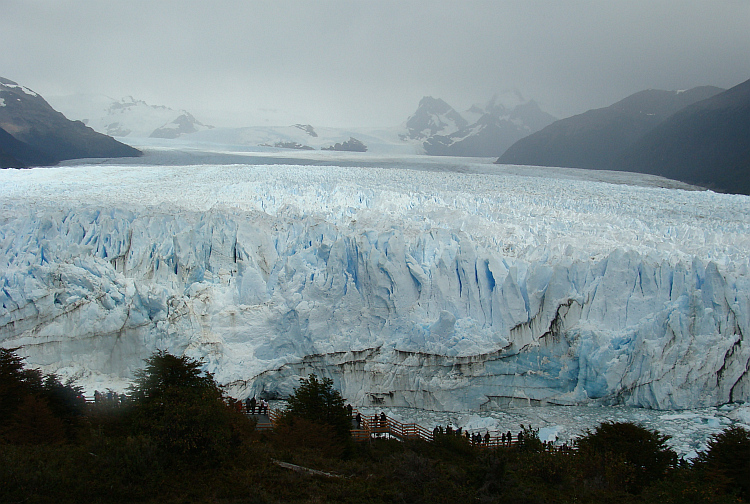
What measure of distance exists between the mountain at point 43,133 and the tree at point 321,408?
1173 inches

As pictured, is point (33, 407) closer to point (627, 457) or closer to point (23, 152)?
point (627, 457)

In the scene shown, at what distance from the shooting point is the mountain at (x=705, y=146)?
28.4 metres

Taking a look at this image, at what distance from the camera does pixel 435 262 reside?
13938 mm

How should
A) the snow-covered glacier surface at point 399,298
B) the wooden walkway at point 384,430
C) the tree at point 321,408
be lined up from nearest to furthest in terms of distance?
the tree at point 321,408, the wooden walkway at point 384,430, the snow-covered glacier surface at point 399,298

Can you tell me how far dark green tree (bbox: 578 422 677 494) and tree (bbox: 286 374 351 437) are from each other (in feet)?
14.2

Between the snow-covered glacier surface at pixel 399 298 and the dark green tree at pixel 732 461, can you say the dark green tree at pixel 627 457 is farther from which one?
the snow-covered glacier surface at pixel 399 298

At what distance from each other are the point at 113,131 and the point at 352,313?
319 feet

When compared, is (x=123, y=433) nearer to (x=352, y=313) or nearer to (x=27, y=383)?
(x=27, y=383)

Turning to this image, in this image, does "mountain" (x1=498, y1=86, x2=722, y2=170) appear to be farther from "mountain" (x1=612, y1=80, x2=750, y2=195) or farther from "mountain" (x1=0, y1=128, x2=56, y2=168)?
"mountain" (x1=0, y1=128, x2=56, y2=168)

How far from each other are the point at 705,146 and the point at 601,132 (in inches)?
485

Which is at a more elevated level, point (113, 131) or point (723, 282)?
point (113, 131)

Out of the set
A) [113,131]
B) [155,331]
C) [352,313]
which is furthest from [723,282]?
[113,131]

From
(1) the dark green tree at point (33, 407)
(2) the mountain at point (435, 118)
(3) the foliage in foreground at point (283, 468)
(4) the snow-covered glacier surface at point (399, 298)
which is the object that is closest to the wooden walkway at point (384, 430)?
(4) the snow-covered glacier surface at point (399, 298)

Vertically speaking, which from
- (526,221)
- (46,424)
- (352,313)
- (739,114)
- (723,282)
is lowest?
(46,424)
